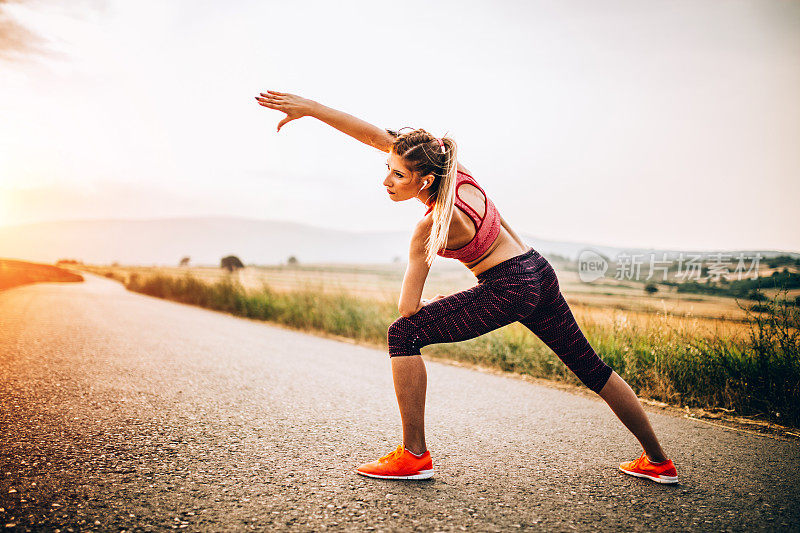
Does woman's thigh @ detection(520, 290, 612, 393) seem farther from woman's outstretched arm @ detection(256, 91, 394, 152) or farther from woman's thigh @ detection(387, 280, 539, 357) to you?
woman's outstretched arm @ detection(256, 91, 394, 152)

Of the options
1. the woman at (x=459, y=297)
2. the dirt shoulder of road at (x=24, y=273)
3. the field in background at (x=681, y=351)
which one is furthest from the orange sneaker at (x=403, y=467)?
the dirt shoulder of road at (x=24, y=273)

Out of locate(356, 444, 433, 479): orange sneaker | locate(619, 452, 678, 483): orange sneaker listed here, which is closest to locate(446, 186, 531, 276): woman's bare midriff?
locate(356, 444, 433, 479): orange sneaker

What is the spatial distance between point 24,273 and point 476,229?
1058 inches

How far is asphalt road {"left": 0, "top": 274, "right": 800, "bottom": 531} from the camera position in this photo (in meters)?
2.22

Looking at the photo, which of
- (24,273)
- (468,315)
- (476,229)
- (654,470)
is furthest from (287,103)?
(24,273)

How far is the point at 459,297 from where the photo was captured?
8.49 ft

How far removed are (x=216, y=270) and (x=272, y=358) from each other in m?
12.1

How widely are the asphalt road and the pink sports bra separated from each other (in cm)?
116

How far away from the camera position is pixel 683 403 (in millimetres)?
4855

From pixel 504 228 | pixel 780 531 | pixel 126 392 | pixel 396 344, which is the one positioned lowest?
pixel 126 392

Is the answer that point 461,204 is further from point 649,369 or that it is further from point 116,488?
point 649,369

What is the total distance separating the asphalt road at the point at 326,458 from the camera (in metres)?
2.22

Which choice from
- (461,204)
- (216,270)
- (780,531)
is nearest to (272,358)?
(461,204)

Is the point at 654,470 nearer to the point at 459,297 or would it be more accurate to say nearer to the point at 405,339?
the point at 459,297
